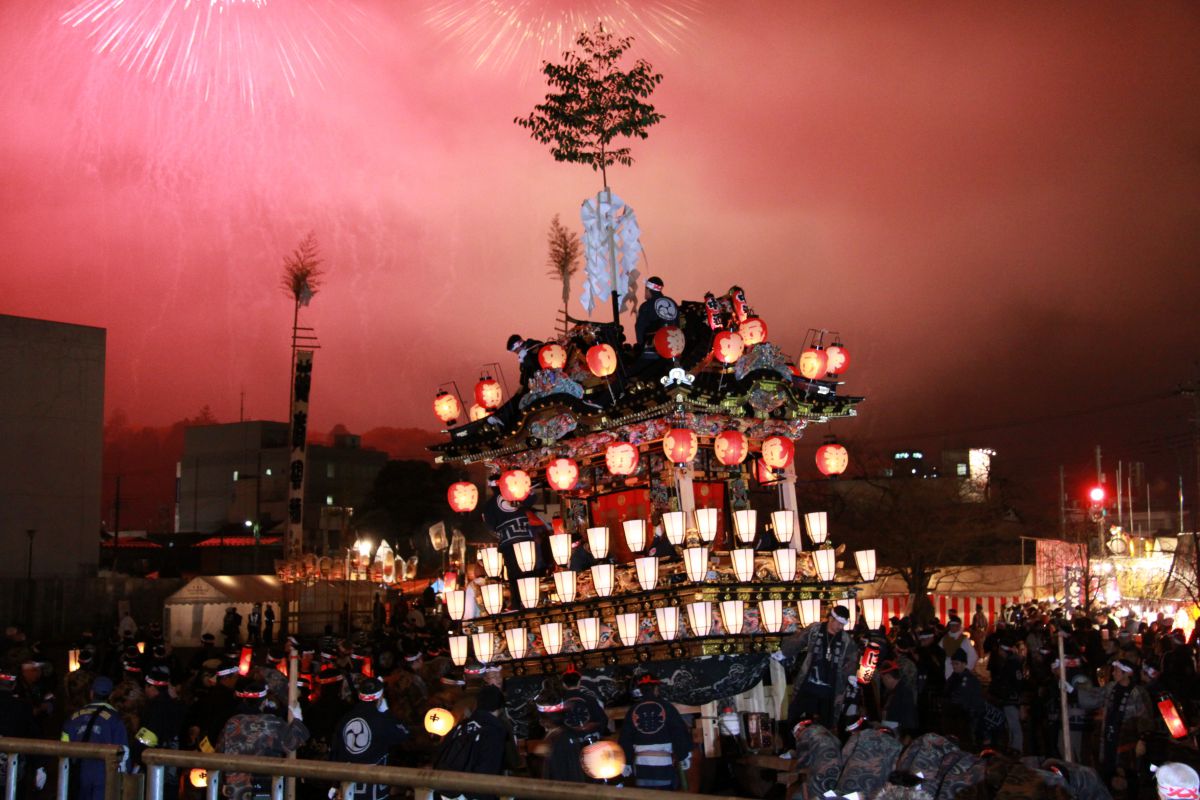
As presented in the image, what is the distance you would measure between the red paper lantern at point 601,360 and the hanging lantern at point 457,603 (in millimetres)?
4095

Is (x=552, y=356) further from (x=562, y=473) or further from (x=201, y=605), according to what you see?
(x=201, y=605)

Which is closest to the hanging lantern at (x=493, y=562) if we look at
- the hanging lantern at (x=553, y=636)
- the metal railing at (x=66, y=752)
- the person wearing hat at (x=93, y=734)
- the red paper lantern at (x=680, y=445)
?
the hanging lantern at (x=553, y=636)

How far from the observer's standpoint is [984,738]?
13062 mm

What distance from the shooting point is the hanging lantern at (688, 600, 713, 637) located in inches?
607

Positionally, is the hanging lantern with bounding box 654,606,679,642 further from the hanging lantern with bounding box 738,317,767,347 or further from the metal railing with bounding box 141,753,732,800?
the metal railing with bounding box 141,753,732,800

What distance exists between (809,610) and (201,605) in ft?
76.0

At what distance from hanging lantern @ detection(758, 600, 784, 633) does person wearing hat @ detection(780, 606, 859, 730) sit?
4.50 ft

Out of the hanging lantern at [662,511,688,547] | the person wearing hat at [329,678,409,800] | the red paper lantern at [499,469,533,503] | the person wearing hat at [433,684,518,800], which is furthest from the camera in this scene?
the red paper lantern at [499,469,533,503]

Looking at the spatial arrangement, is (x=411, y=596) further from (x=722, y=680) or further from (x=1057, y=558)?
(x=722, y=680)

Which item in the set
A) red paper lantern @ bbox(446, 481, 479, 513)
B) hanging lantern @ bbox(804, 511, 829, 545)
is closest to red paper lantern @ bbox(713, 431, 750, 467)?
hanging lantern @ bbox(804, 511, 829, 545)

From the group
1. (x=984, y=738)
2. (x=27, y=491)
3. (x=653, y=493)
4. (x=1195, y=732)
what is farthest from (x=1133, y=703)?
(x=27, y=491)

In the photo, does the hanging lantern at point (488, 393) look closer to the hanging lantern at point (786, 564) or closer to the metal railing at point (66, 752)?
the hanging lantern at point (786, 564)

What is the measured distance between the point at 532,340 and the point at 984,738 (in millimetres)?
9260

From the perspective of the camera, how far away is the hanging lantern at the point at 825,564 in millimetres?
16625
